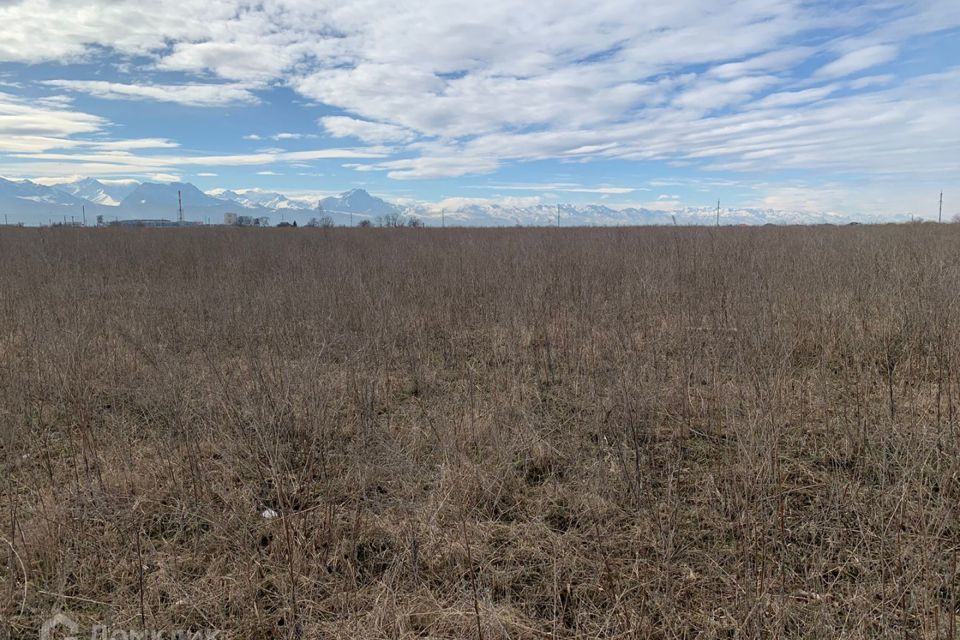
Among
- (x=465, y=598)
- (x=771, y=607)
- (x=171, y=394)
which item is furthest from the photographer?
(x=171, y=394)

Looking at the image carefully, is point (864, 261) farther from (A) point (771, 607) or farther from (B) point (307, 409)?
(B) point (307, 409)

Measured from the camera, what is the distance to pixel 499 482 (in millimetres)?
2740

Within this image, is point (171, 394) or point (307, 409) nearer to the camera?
point (307, 409)

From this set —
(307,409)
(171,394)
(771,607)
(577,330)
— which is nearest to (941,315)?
(577,330)

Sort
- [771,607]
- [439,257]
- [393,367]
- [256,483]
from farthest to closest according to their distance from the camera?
[439,257] → [393,367] → [256,483] → [771,607]

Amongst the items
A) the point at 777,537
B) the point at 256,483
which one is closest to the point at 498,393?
the point at 256,483

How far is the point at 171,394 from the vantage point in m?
3.09

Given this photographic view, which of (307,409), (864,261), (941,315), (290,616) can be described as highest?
(864,261)

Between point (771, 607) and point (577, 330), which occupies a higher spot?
point (577, 330)

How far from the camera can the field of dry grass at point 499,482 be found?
190 cm

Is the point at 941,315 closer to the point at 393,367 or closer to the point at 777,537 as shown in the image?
the point at 777,537

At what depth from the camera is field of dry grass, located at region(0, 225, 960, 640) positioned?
190 centimetres

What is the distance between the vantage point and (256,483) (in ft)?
9.04

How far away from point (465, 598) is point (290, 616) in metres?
0.70
